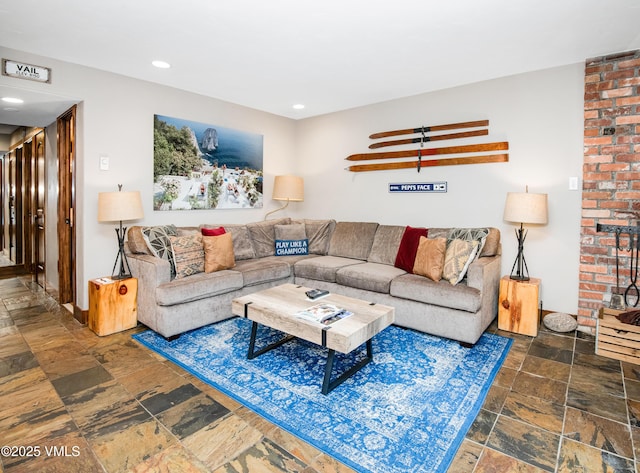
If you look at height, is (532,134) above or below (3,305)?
above

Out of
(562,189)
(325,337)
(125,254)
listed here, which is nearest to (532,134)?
(562,189)

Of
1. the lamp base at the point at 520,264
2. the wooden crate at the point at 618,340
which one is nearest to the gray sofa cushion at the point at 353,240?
the lamp base at the point at 520,264

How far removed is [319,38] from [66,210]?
3.18 meters

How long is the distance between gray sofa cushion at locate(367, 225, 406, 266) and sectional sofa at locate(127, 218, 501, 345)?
12 millimetres

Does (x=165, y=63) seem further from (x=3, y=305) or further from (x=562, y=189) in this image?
(x=562, y=189)

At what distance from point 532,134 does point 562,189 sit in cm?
60

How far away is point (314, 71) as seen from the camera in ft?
11.3

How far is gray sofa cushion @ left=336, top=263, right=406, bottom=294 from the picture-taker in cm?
338

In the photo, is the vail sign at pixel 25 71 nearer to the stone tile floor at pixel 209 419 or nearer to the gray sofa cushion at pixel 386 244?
the stone tile floor at pixel 209 419

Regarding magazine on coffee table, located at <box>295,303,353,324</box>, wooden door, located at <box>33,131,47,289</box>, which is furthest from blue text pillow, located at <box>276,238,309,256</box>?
wooden door, located at <box>33,131,47,289</box>

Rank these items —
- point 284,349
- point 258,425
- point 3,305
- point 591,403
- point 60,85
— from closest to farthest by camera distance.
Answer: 1. point 258,425
2. point 591,403
3. point 284,349
4. point 60,85
5. point 3,305

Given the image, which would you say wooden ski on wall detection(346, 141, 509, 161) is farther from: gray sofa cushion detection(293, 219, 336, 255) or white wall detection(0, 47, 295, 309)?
white wall detection(0, 47, 295, 309)

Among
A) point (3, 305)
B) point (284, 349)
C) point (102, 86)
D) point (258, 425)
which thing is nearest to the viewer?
point (258, 425)

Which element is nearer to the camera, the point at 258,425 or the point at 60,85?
the point at 258,425
